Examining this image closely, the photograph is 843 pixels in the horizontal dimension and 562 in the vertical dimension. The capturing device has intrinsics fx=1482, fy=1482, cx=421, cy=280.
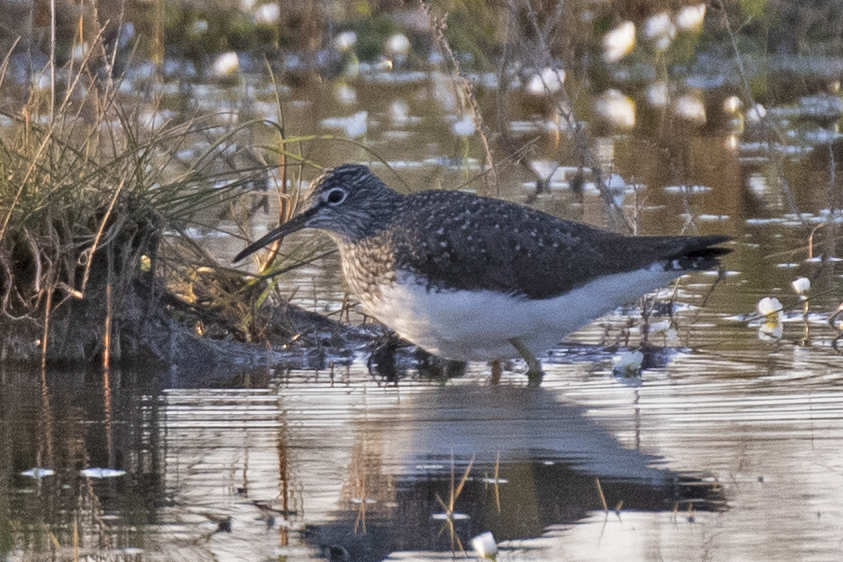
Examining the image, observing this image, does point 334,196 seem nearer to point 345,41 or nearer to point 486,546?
point 486,546

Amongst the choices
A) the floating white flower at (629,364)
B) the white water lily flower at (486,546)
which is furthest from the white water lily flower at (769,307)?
the white water lily flower at (486,546)

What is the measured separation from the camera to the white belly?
594 centimetres

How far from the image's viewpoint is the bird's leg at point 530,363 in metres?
6.20

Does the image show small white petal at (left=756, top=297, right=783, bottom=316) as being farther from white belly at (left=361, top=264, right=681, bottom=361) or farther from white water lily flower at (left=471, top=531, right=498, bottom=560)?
Result: white water lily flower at (left=471, top=531, right=498, bottom=560)

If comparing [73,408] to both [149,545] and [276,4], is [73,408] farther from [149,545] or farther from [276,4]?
[276,4]

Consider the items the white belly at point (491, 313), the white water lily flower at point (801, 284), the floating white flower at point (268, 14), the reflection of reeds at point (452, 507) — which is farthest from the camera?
the floating white flower at point (268, 14)

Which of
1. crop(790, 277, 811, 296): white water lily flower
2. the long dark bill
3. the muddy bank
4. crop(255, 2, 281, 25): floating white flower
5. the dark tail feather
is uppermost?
crop(255, 2, 281, 25): floating white flower

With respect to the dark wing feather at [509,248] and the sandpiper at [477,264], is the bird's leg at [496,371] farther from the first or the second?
the dark wing feather at [509,248]

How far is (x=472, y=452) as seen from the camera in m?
4.93

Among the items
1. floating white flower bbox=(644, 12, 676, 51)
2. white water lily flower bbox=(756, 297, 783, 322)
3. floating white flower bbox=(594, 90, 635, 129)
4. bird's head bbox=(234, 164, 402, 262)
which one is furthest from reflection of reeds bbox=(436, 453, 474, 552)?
floating white flower bbox=(594, 90, 635, 129)

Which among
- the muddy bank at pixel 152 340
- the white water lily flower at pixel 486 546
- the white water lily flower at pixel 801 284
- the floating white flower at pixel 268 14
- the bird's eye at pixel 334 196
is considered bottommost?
the white water lily flower at pixel 486 546

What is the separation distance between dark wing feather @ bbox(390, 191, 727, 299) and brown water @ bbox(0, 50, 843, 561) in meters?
0.44

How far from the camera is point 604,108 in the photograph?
1448cm

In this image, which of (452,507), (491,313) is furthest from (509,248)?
(452,507)
